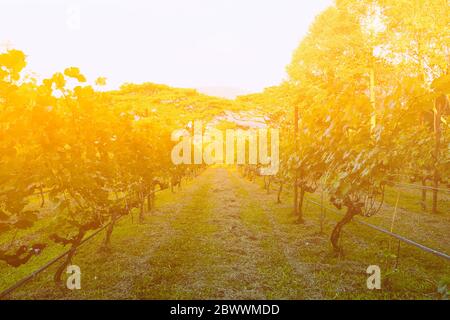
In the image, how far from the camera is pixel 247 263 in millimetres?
6277

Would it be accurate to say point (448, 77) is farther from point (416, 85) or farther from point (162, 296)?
point (162, 296)

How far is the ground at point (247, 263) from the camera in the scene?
485 centimetres

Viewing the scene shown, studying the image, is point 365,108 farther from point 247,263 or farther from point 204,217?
point 204,217

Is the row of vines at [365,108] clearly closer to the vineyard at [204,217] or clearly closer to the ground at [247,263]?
the vineyard at [204,217]

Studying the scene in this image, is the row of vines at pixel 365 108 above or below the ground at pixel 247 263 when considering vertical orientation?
above

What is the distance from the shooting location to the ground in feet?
15.9

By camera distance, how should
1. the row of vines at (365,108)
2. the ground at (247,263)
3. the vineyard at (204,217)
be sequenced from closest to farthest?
the vineyard at (204,217)
the ground at (247,263)
the row of vines at (365,108)

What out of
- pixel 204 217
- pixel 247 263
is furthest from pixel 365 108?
pixel 204 217

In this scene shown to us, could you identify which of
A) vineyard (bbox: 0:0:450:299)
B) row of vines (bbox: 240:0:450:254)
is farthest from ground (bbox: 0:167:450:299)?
row of vines (bbox: 240:0:450:254)

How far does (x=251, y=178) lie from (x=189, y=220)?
16.5 meters

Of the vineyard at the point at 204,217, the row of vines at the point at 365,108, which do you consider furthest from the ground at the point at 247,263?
the row of vines at the point at 365,108

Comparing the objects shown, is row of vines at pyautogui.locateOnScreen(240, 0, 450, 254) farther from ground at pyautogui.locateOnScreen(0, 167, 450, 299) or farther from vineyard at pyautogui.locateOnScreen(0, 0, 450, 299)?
ground at pyautogui.locateOnScreen(0, 167, 450, 299)
